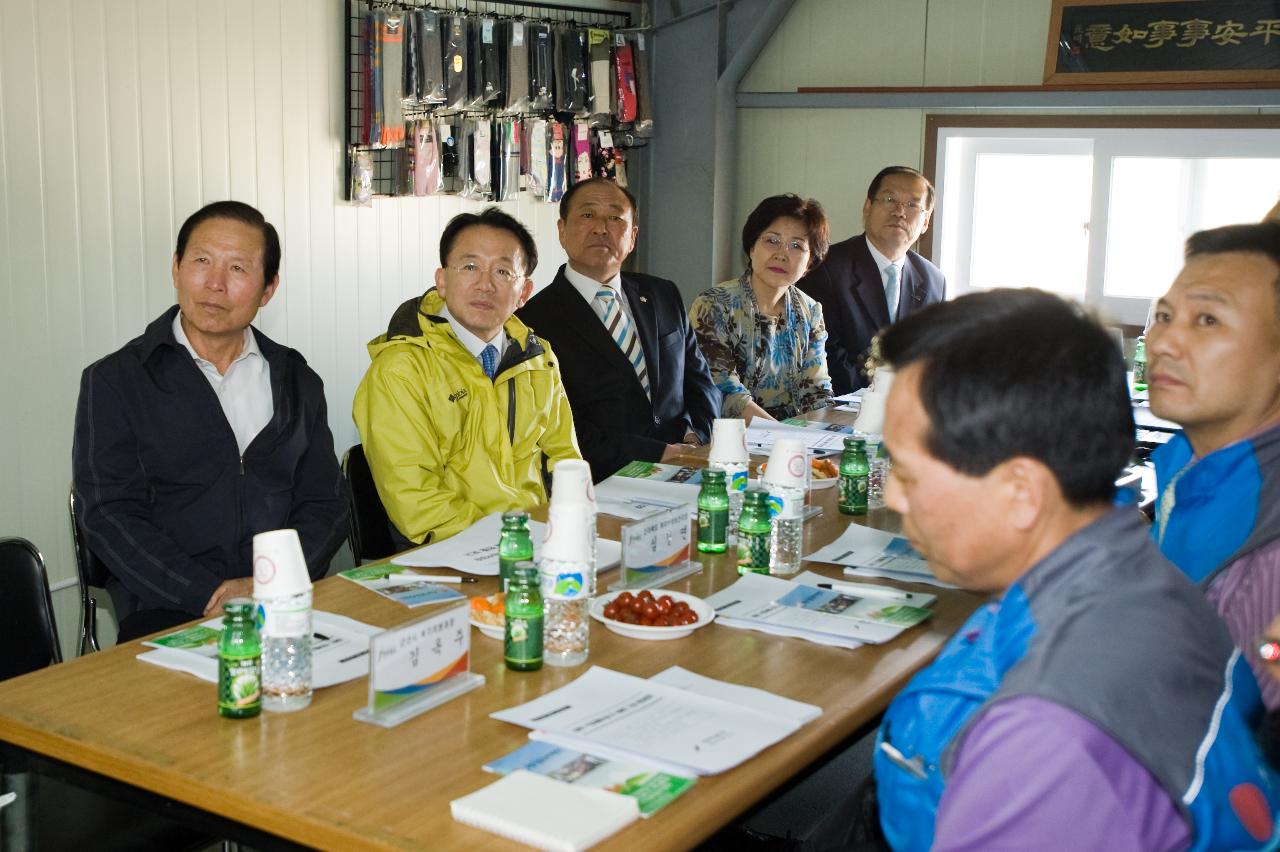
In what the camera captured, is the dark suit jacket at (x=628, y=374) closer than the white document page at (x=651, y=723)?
No

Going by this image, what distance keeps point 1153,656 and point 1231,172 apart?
5.21m

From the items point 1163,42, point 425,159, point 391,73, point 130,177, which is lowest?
point 130,177

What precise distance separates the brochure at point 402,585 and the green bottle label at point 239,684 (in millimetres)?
500

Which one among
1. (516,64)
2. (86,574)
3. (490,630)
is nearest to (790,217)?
(516,64)

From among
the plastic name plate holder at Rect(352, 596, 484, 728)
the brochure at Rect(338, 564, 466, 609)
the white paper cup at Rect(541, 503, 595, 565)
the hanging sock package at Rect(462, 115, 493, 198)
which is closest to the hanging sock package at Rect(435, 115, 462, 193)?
the hanging sock package at Rect(462, 115, 493, 198)

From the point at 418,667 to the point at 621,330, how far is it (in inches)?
98.1

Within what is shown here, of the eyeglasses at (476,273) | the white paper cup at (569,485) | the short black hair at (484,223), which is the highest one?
the short black hair at (484,223)

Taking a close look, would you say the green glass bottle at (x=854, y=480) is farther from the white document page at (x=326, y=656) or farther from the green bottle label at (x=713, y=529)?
the white document page at (x=326, y=656)

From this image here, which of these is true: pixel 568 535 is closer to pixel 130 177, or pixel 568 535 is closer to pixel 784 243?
pixel 784 243

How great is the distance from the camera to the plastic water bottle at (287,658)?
181cm

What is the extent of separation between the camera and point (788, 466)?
2.61 metres

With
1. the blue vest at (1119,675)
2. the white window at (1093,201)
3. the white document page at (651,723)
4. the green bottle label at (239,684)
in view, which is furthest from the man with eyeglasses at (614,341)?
the blue vest at (1119,675)

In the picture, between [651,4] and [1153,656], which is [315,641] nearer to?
[1153,656]

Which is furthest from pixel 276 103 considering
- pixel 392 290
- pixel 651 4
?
pixel 651 4
